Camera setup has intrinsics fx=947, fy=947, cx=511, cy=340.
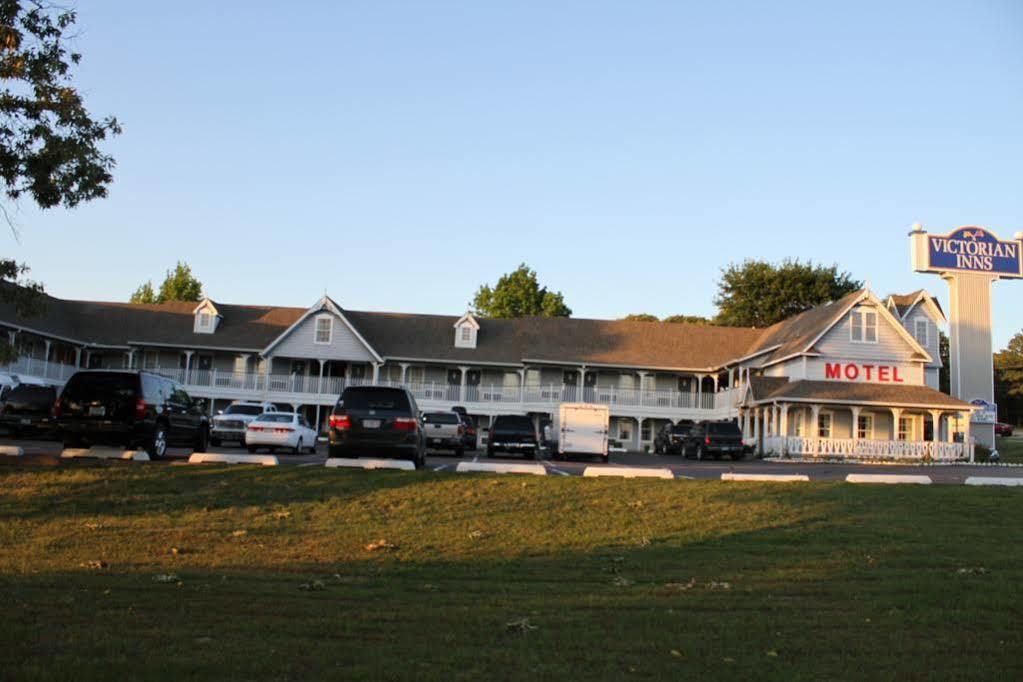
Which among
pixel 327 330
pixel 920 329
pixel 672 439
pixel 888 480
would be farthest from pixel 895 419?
pixel 327 330

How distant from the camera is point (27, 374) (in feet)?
158

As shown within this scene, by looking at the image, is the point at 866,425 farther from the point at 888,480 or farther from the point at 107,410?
the point at 107,410

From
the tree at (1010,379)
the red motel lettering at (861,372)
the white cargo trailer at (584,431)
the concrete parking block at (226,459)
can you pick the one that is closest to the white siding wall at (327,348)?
the white cargo trailer at (584,431)

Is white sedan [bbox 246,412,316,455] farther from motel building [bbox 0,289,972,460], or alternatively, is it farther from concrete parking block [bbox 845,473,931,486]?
motel building [bbox 0,289,972,460]

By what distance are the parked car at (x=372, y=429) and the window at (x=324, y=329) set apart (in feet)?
108

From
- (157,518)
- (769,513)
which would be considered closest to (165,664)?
(157,518)

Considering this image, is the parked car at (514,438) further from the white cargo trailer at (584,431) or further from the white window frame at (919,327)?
the white window frame at (919,327)

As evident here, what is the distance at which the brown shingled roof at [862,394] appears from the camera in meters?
40.8

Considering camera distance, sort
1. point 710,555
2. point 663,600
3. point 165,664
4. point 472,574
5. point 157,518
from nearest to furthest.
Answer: point 165,664, point 663,600, point 472,574, point 710,555, point 157,518

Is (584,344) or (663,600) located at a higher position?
(584,344)

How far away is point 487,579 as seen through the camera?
9.71 m

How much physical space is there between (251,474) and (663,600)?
375 inches

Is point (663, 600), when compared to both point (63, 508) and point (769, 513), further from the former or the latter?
point (63, 508)

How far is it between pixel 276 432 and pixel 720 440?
18552 mm
